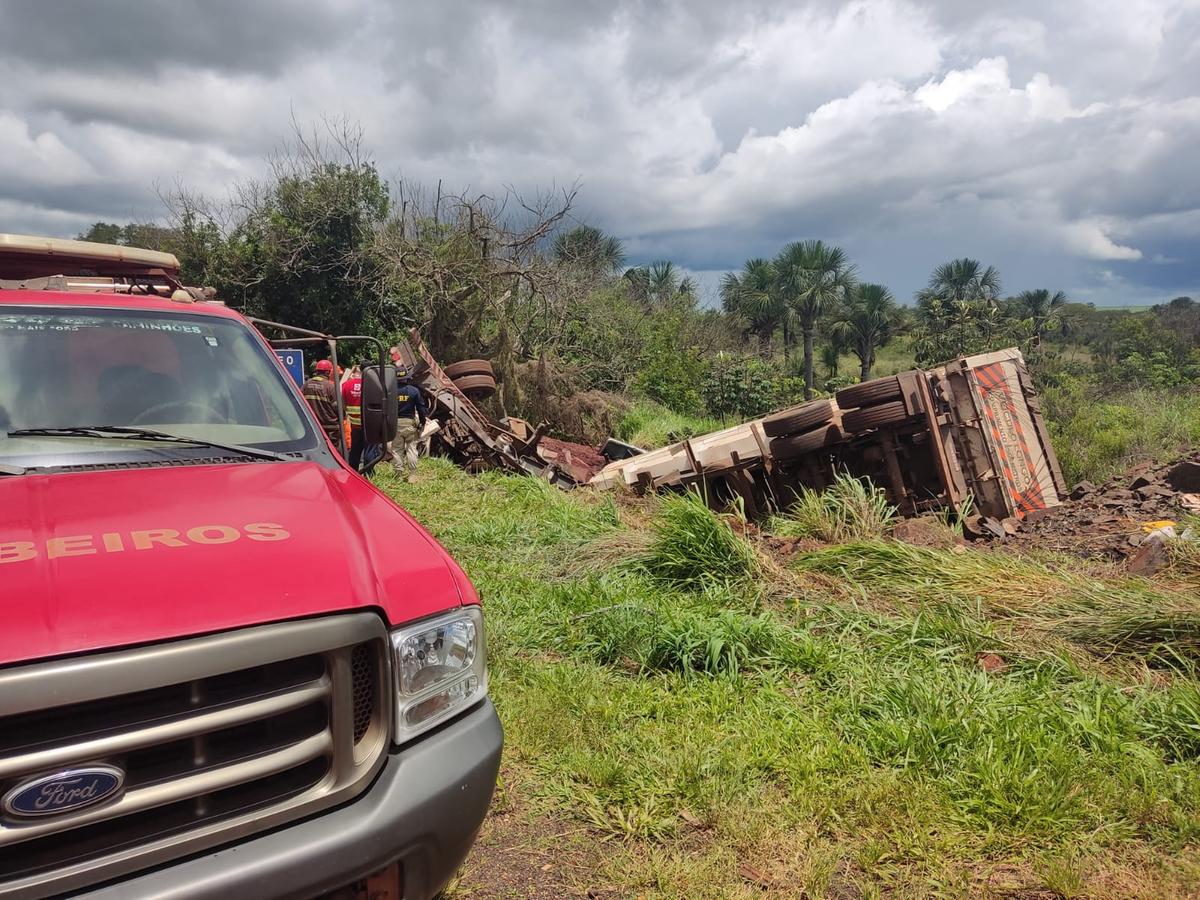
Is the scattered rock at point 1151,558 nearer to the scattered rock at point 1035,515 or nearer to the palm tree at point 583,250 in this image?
the scattered rock at point 1035,515

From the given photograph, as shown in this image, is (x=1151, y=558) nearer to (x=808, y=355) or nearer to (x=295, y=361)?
(x=295, y=361)

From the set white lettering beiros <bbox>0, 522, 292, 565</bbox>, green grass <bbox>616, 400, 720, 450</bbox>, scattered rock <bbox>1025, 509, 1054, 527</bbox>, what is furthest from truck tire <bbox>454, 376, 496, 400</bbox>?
white lettering beiros <bbox>0, 522, 292, 565</bbox>

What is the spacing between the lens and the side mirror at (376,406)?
12.3 feet

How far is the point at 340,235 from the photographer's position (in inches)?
779

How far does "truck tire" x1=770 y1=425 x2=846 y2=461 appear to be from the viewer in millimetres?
7992

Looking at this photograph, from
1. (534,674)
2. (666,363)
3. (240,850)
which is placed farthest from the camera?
(666,363)

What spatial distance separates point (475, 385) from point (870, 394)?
762cm

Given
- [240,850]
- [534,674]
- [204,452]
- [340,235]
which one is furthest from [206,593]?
[340,235]

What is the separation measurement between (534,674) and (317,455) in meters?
1.88

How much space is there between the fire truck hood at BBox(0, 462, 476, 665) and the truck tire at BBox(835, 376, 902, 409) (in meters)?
6.25

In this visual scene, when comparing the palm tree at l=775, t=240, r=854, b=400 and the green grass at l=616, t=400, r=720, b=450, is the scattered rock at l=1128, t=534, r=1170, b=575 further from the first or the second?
the palm tree at l=775, t=240, r=854, b=400

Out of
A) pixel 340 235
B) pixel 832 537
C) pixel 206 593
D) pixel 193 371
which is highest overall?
pixel 340 235

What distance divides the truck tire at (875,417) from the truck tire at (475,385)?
7349 millimetres

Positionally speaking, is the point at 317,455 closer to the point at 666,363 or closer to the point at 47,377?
the point at 47,377
